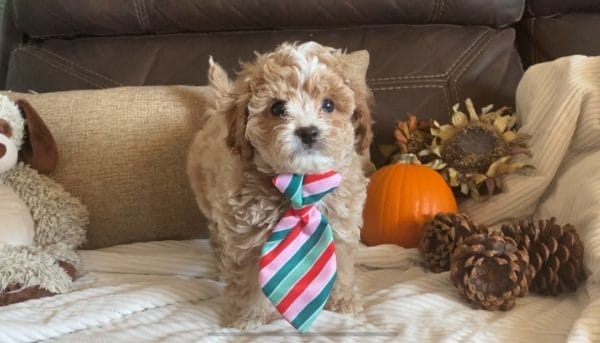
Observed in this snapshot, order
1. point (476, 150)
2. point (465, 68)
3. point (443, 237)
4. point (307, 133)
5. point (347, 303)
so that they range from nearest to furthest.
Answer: point (307, 133) < point (347, 303) < point (443, 237) < point (476, 150) < point (465, 68)

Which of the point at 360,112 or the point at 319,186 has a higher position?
the point at 360,112

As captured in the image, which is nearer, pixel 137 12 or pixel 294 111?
pixel 294 111

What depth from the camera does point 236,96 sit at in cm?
130

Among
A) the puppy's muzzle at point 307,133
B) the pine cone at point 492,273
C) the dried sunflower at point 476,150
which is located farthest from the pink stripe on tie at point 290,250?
the dried sunflower at point 476,150

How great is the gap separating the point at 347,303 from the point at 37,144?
94 centimetres

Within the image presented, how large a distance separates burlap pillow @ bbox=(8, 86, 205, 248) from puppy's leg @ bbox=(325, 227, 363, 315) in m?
0.54

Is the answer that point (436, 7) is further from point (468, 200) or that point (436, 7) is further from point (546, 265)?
point (546, 265)

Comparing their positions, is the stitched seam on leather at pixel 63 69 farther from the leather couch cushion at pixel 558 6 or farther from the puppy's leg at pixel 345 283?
the leather couch cushion at pixel 558 6

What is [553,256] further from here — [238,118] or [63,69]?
[63,69]

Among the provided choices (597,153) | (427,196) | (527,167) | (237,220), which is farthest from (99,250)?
(597,153)

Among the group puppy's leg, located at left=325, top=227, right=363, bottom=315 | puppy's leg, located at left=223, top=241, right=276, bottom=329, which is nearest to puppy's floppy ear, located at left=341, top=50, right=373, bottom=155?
puppy's leg, located at left=325, top=227, right=363, bottom=315

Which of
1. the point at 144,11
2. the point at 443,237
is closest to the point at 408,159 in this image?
the point at 443,237

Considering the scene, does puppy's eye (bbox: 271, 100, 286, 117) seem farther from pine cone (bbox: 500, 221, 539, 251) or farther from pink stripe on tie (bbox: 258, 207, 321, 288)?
pine cone (bbox: 500, 221, 539, 251)

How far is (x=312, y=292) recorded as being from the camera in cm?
135
